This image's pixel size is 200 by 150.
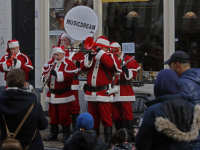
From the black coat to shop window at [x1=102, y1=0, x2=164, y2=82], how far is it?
489 centimetres

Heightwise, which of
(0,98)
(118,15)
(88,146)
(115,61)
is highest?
(118,15)

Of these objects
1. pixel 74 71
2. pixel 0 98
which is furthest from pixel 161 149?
pixel 74 71

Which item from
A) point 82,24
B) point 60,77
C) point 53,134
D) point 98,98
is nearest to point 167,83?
point 98,98

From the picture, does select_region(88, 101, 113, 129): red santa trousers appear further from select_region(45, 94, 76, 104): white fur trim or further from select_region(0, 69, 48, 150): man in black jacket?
select_region(0, 69, 48, 150): man in black jacket

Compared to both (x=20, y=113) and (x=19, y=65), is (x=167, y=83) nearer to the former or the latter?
(x=20, y=113)

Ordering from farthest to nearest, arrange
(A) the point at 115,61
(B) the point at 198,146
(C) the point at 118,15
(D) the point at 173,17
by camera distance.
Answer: (C) the point at 118,15 < (D) the point at 173,17 < (A) the point at 115,61 < (B) the point at 198,146

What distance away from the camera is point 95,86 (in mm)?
6613

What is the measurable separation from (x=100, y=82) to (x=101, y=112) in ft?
1.73

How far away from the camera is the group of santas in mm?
6562

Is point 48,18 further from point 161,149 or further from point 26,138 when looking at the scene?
point 161,149

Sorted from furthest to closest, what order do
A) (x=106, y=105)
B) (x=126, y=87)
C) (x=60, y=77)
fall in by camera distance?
(x=126, y=87), (x=60, y=77), (x=106, y=105)

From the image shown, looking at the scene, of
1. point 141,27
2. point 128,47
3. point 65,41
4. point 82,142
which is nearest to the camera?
point 82,142

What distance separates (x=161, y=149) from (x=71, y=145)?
1154mm

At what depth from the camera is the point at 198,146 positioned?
3566mm
